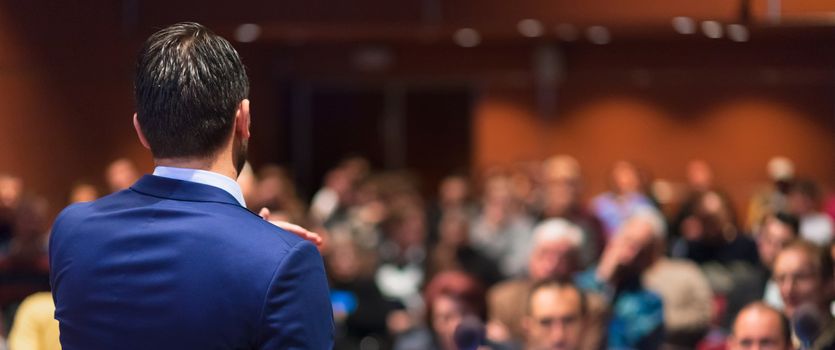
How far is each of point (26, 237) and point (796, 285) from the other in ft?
7.56

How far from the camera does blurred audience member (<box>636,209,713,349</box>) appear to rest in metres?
4.82

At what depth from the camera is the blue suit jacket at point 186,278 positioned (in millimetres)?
1249

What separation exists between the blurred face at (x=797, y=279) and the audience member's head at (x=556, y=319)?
2.11 ft

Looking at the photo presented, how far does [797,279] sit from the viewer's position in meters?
3.16

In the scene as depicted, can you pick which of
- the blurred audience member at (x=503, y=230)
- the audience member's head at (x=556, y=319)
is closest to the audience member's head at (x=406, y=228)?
the blurred audience member at (x=503, y=230)

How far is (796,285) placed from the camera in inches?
123

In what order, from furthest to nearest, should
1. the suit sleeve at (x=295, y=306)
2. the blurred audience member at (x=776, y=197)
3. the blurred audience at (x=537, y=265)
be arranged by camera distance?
the blurred audience member at (x=776, y=197) → the blurred audience at (x=537, y=265) → the suit sleeve at (x=295, y=306)

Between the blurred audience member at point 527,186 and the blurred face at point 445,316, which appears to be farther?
the blurred audience member at point 527,186

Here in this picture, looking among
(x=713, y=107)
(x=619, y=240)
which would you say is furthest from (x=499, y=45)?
(x=619, y=240)

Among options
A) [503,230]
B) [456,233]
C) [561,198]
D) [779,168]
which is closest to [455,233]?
[456,233]

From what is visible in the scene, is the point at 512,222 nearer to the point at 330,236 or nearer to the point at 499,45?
the point at 330,236

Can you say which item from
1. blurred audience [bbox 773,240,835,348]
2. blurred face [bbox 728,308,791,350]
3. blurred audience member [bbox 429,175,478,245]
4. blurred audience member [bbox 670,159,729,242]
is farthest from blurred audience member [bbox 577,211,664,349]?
blurred audience member [bbox 429,175,478,245]

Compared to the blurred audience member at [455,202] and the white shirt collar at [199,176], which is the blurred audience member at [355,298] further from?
the white shirt collar at [199,176]

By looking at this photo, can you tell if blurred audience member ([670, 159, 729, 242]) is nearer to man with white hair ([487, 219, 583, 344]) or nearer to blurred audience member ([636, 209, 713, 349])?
blurred audience member ([636, 209, 713, 349])
